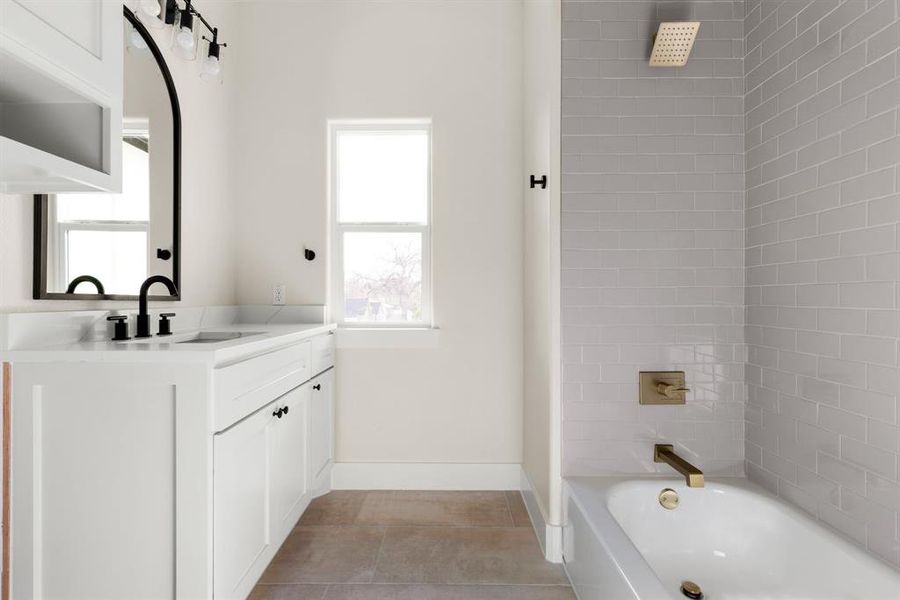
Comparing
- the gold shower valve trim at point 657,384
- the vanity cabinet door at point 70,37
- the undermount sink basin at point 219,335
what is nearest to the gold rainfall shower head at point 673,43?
the gold shower valve trim at point 657,384

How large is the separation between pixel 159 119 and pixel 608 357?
2.17 metres

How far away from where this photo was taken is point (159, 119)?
6.27 ft

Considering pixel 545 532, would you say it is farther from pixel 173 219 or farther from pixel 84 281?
pixel 173 219

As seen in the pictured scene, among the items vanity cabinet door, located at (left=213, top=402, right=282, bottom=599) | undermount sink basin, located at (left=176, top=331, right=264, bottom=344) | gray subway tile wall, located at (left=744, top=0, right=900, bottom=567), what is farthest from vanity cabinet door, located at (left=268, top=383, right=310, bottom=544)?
gray subway tile wall, located at (left=744, top=0, right=900, bottom=567)

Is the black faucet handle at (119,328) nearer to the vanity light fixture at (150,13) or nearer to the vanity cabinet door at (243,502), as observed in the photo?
the vanity cabinet door at (243,502)

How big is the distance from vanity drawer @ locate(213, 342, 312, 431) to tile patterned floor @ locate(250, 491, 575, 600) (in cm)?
73

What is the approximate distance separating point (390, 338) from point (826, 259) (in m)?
1.96

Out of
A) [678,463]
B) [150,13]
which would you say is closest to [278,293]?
[150,13]

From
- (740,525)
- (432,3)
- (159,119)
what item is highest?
(432,3)

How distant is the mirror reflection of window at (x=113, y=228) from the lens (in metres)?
1.47

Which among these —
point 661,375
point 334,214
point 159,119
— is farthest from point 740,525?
point 159,119

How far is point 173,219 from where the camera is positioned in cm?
202

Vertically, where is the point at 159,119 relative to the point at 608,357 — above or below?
above

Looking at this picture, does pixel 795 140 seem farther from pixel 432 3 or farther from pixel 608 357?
pixel 432 3
